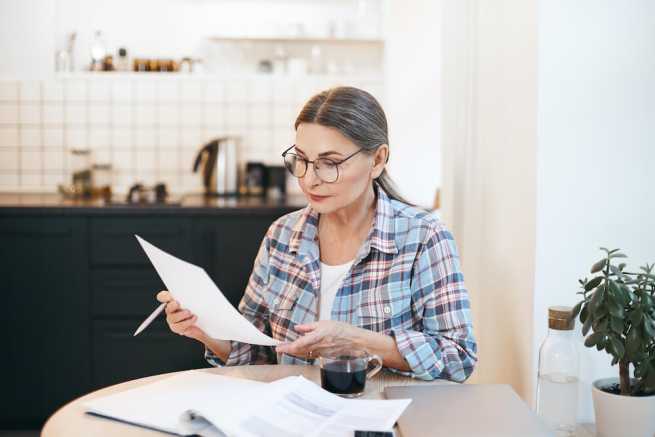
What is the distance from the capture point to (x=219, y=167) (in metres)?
3.93

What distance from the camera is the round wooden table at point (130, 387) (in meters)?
1.16

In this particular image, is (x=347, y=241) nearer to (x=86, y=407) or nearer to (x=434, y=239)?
(x=434, y=239)

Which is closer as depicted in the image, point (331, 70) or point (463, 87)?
point (463, 87)

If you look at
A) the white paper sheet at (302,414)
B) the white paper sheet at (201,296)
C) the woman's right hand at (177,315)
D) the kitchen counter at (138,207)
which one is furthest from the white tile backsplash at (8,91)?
the white paper sheet at (302,414)

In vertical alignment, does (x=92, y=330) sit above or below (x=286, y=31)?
below

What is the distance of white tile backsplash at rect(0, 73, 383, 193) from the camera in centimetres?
404

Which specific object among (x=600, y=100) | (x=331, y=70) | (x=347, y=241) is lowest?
(x=347, y=241)

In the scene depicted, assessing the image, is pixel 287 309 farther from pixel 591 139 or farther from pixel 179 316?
pixel 591 139

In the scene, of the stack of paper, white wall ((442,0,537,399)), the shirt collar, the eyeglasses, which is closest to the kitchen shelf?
white wall ((442,0,537,399))

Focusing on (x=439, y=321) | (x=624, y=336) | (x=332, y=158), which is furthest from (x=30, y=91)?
(x=624, y=336)

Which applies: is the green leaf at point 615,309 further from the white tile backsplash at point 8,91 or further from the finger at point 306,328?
the white tile backsplash at point 8,91

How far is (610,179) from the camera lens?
5.79 ft

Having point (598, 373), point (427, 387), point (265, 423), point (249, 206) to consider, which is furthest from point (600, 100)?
point (249, 206)

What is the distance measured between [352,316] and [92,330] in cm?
205
